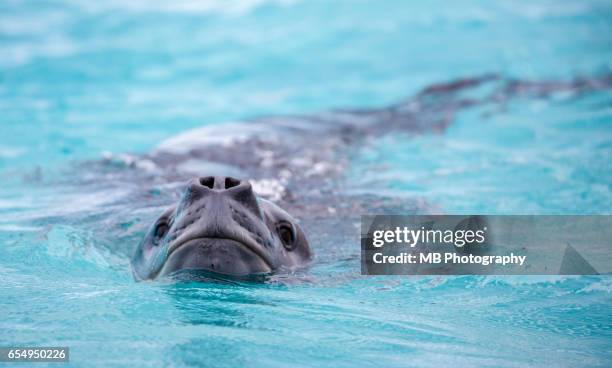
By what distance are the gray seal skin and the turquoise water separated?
0.42ft

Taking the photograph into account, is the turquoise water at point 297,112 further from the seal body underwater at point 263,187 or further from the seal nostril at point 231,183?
the seal nostril at point 231,183

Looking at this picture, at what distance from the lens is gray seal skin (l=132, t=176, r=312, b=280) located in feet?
Answer: 10.4

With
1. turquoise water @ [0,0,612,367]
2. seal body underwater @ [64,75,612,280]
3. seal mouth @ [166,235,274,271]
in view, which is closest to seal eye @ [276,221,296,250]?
seal body underwater @ [64,75,612,280]

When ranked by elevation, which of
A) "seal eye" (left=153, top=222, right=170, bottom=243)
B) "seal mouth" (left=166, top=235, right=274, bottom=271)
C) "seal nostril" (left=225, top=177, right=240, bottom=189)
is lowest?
"seal mouth" (left=166, top=235, right=274, bottom=271)

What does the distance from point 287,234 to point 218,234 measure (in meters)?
0.73

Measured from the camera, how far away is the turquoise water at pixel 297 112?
3137 millimetres

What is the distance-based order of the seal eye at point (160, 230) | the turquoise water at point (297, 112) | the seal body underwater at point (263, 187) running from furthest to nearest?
the seal eye at point (160, 230), the seal body underwater at point (263, 187), the turquoise water at point (297, 112)

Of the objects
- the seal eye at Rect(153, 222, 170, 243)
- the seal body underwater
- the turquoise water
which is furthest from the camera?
the seal eye at Rect(153, 222, 170, 243)

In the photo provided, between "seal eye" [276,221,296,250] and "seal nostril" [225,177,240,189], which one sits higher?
"seal nostril" [225,177,240,189]

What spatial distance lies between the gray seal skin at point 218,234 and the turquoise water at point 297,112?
0.42ft

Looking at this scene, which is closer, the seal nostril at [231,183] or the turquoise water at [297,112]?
the turquoise water at [297,112]

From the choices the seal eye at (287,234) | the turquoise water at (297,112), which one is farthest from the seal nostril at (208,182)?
the seal eye at (287,234)

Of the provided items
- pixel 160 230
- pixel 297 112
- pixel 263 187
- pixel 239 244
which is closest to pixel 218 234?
pixel 239 244

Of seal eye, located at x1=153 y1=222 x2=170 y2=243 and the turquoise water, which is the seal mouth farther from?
seal eye, located at x1=153 y1=222 x2=170 y2=243
